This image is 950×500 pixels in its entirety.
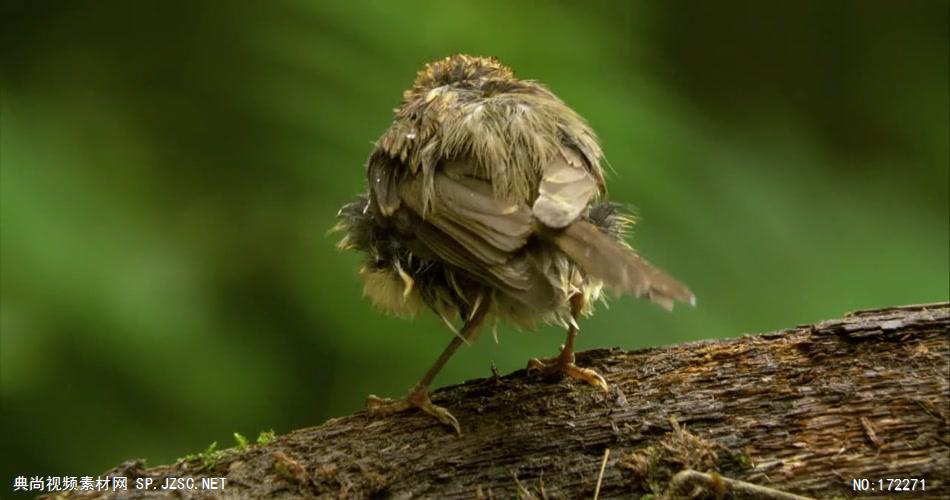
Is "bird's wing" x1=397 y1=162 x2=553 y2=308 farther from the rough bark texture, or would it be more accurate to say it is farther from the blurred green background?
the blurred green background

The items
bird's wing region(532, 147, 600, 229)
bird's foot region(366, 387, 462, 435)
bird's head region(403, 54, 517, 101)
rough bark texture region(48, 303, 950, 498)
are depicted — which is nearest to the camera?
rough bark texture region(48, 303, 950, 498)

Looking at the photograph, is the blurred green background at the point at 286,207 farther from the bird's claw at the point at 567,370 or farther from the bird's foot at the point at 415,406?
the bird's foot at the point at 415,406

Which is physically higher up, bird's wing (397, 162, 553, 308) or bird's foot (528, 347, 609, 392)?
bird's wing (397, 162, 553, 308)

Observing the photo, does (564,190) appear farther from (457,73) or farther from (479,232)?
(457,73)

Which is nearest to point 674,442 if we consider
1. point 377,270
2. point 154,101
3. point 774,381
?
point 774,381

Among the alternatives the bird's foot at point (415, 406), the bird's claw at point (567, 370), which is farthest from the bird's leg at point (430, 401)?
the bird's claw at point (567, 370)

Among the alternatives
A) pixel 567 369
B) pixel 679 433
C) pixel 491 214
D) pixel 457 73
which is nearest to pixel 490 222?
pixel 491 214

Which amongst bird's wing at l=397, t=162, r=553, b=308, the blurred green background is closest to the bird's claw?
bird's wing at l=397, t=162, r=553, b=308
